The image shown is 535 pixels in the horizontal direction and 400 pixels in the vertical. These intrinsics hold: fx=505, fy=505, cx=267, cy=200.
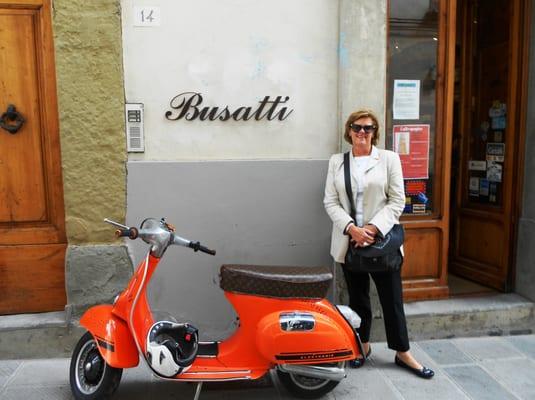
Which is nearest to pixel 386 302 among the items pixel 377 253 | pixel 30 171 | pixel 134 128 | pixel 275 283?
pixel 377 253

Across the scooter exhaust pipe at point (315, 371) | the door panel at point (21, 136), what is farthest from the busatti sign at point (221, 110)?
the scooter exhaust pipe at point (315, 371)

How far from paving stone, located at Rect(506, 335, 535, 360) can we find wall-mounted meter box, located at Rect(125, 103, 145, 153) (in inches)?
139

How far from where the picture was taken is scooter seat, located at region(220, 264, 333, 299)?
3105 millimetres

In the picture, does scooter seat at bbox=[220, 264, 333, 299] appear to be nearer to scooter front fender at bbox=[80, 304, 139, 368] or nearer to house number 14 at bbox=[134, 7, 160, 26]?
scooter front fender at bbox=[80, 304, 139, 368]

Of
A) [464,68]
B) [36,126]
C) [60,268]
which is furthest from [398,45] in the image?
[60,268]

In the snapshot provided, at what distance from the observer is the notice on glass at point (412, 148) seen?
4414 millimetres

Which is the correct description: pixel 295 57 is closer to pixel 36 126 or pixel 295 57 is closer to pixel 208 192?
pixel 208 192

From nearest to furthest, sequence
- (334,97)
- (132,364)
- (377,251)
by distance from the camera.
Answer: (132,364), (377,251), (334,97)

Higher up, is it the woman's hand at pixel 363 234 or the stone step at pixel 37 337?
the woman's hand at pixel 363 234

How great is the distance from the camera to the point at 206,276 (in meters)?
4.14

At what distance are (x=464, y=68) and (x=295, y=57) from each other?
229 centimetres

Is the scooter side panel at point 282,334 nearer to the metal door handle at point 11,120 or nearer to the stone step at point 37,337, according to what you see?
the stone step at point 37,337

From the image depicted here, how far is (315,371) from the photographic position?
10.4 ft

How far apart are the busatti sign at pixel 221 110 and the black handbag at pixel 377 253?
33.4 inches
